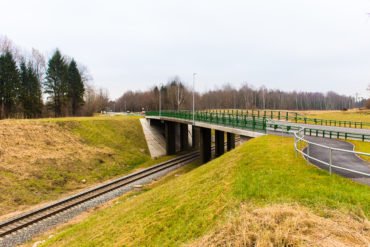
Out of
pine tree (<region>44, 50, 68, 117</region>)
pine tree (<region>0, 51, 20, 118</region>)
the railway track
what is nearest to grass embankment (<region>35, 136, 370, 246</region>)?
the railway track

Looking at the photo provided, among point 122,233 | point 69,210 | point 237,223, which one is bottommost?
point 69,210

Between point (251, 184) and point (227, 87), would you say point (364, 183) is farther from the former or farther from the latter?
point (227, 87)

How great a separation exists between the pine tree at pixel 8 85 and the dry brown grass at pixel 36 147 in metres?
26.4

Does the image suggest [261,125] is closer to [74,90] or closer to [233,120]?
[233,120]

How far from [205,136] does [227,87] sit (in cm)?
13532

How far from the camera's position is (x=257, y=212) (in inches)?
255

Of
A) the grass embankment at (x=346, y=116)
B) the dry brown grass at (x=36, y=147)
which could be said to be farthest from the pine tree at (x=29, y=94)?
the grass embankment at (x=346, y=116)

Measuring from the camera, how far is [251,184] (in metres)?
9.02

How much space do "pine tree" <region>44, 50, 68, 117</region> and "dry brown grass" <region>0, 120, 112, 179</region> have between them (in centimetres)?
3306

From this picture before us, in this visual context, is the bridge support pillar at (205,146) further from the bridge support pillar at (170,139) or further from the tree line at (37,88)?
the tree line at (37,88)

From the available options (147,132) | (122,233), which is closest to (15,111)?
(147,132)

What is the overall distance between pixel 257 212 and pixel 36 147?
31181mm

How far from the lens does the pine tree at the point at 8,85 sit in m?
55.8

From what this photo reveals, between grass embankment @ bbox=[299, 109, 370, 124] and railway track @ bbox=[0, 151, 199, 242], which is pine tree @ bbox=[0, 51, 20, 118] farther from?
grass embankment @ bbox=[299, 109, 370, 124]
